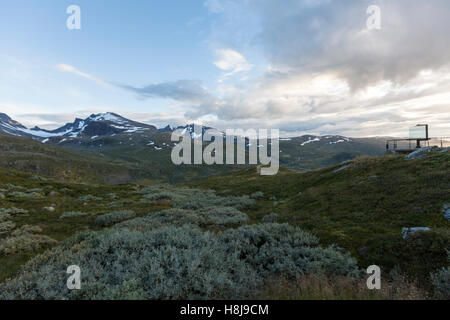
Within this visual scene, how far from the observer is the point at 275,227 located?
961 centimetres

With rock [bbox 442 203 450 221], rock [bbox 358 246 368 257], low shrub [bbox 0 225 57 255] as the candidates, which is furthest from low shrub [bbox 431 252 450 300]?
low shrub [bbox 0 225 57 255]

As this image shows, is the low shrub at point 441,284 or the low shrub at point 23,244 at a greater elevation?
the low shrub at point 441,284

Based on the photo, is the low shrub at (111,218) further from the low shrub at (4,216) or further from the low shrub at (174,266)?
the low shrub at (4,216)

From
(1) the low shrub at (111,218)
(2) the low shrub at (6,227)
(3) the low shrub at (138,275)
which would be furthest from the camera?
(1) the low shrub at (111,218)

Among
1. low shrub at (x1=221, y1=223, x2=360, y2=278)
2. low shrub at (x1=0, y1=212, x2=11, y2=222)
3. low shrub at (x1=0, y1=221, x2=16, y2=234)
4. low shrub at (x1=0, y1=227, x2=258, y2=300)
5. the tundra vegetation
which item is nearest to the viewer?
low shrub at (x1=0, y1=227, x2=258, y2=300)

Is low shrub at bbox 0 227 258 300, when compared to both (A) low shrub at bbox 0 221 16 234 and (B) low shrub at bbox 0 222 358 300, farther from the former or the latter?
(A) low shrub at bbox 0 221 16 234

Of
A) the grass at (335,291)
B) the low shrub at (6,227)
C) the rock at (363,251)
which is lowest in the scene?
the low shrub at (6,227)

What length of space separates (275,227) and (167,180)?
174769mm

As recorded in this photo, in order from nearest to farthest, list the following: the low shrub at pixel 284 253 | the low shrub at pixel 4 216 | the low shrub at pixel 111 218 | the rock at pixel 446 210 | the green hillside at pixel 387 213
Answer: the low shrub at pixel 284 253, the green hillside at pixel 387 213, the rock at pixel 446 210, the low shrub at pixel 111 218, the low shrub at pixel 4 216

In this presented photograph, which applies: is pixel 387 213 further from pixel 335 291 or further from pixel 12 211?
pixel 12 211

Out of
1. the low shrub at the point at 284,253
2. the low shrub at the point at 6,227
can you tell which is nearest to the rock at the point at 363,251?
the low shrub at the point at 284,253

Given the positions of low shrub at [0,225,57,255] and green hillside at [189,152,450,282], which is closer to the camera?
green hillside at [189,152,450,282]
